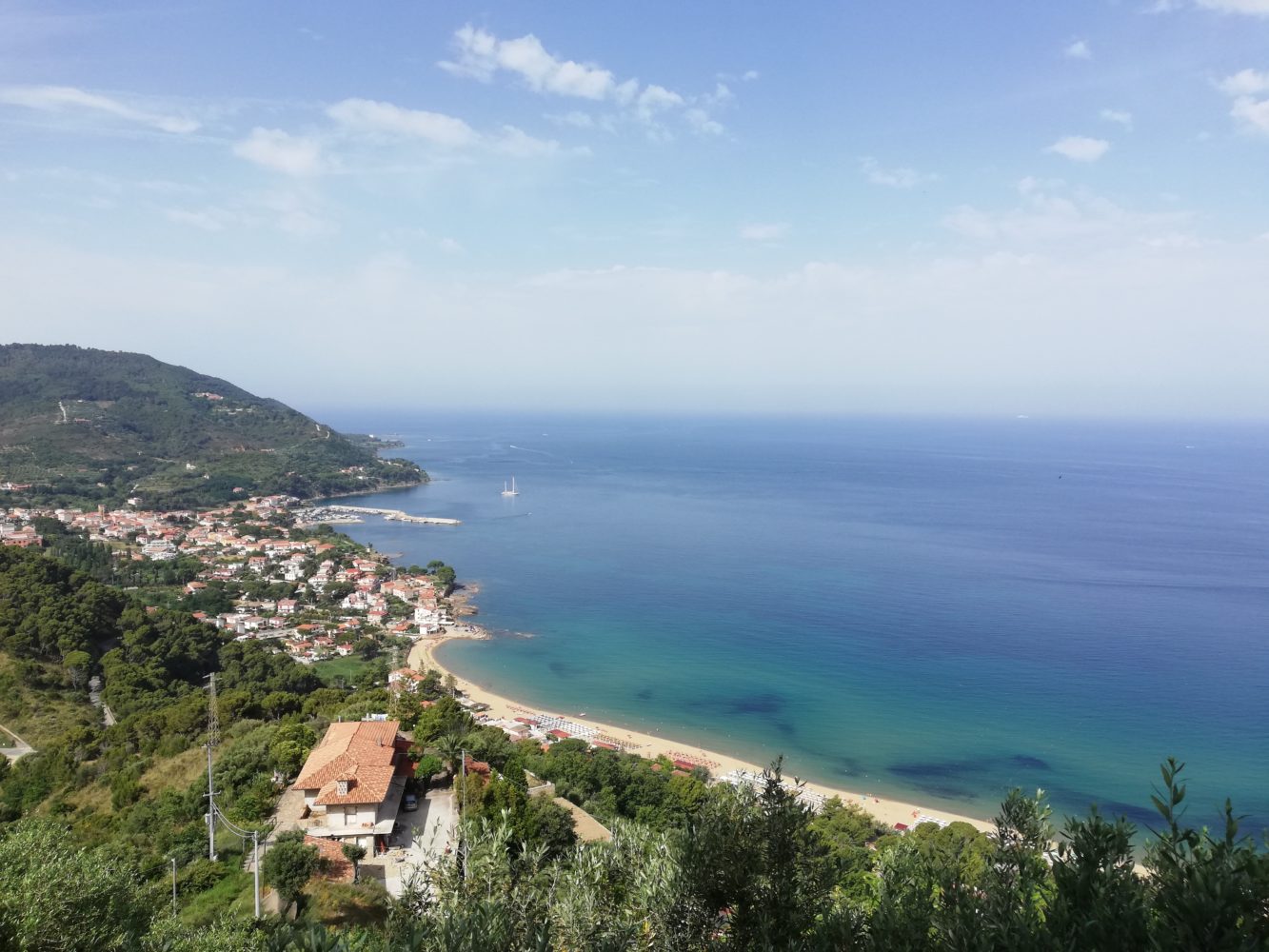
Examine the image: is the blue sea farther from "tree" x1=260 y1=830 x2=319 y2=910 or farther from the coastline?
"tree" x1=260 y1=830 x2=319 y2=910

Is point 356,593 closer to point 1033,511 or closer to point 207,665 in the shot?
point 207,665

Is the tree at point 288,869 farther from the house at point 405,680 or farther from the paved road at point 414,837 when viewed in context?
the house at point 405,680

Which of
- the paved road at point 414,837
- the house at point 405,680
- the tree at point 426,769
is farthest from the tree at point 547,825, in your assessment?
the house at point 405,680

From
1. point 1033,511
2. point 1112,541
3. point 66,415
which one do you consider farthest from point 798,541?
point 66,415

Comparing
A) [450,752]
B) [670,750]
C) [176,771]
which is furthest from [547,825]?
A: [670,750]

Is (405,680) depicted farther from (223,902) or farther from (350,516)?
(350,516)
